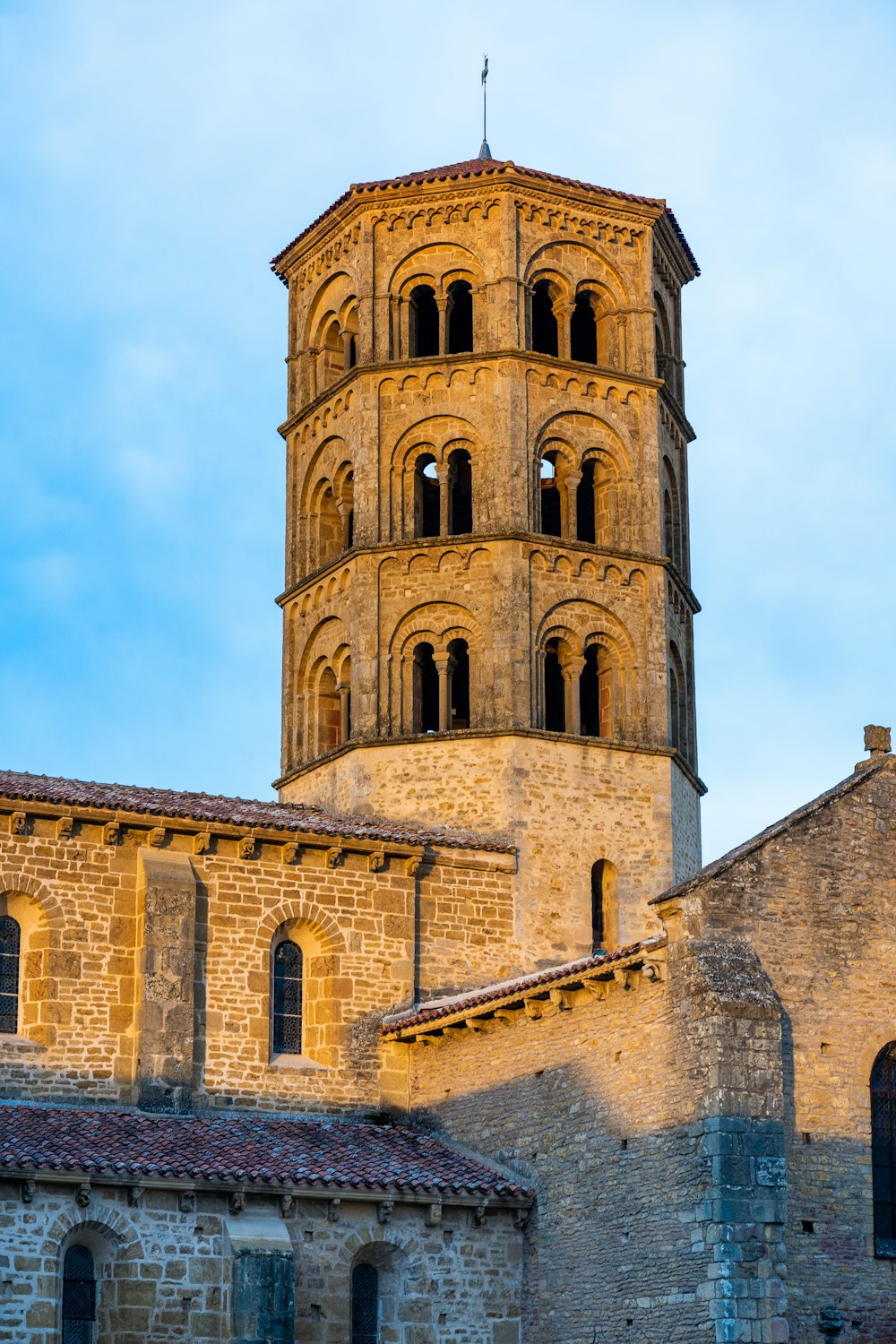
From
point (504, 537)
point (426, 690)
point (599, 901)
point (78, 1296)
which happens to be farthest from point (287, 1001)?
point (504, 537)

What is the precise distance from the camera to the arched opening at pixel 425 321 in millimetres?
35250

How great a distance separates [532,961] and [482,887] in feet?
4.26

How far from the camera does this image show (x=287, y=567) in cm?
3606

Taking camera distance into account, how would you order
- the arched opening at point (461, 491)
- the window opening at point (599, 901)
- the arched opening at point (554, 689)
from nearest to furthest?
the window opening at point (599, 901)
the arched opening at point (554, 689)
the arched opening at point (461, 491)

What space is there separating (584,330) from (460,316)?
2174mm

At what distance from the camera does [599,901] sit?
105 ft

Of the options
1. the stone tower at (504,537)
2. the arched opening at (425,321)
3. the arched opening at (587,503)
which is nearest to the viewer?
the stone tower at (504,537)

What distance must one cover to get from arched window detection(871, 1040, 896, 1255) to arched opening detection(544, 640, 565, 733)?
32.3 ft

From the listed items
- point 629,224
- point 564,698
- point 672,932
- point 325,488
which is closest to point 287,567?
point 325,488

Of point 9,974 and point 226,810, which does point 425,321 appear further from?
point 9,974

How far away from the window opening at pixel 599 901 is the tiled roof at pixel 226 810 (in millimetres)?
1752

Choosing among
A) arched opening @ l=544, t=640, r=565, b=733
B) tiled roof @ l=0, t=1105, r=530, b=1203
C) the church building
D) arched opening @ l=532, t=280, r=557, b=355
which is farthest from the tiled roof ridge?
arched opening @ l=532, t=280, r=557, b=355

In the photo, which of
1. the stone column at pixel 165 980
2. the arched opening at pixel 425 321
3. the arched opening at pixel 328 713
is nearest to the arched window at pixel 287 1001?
the stone column at pixel 165 980

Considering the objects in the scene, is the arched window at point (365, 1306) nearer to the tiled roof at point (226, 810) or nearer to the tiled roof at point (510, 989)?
the tiled roof at point (510, 989)
